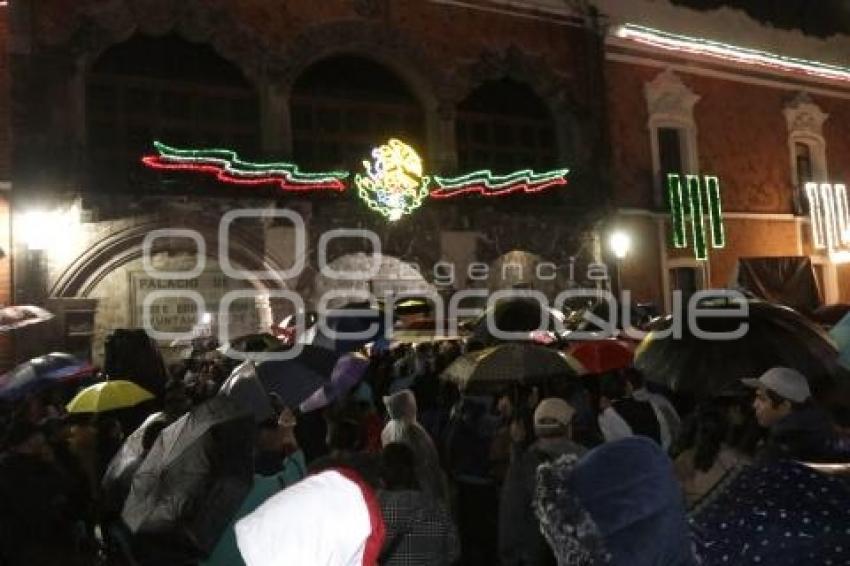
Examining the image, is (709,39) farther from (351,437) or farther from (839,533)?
(839,533)

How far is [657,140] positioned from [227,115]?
10.7 m

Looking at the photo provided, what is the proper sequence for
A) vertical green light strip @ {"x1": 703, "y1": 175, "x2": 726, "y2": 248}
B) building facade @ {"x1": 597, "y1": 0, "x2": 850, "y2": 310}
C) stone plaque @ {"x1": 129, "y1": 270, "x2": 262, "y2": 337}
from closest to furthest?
stone plaque @ {"x1": 129, "y1": 270, "x2": 262, "y2": 337} < building facade @ {"x1": 597, "y1": 0, "x2": 850, "y2": 310} < vertical green light strip @ {"x1": 703, "y1": 175, "x2": 726, "y2": 248}

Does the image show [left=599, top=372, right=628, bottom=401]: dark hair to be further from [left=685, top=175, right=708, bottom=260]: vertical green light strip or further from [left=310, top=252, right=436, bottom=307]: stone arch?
[left=685, top=175, right=708, bottom=260]: vertical green light strip

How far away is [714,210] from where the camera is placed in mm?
21188

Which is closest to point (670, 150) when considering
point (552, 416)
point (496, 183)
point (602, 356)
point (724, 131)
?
point (724, 131)

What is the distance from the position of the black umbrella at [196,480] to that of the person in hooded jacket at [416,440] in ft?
5.20

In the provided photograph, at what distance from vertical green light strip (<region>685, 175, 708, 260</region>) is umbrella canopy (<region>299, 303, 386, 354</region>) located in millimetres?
14102

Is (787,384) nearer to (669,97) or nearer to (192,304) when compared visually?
(192,304)

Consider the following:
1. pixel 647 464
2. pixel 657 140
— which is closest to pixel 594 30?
pixel 657 140

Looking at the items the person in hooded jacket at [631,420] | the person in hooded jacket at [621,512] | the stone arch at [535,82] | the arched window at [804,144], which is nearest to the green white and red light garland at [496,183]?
the stone arch at [535,82]

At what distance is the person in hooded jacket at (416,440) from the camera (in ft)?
19.7

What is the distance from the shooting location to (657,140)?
20.9m

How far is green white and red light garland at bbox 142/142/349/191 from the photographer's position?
14.3 metres

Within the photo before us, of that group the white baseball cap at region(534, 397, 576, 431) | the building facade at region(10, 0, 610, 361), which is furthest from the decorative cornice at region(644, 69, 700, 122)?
the white baseball cap at region(534, 397, 576, 431)
